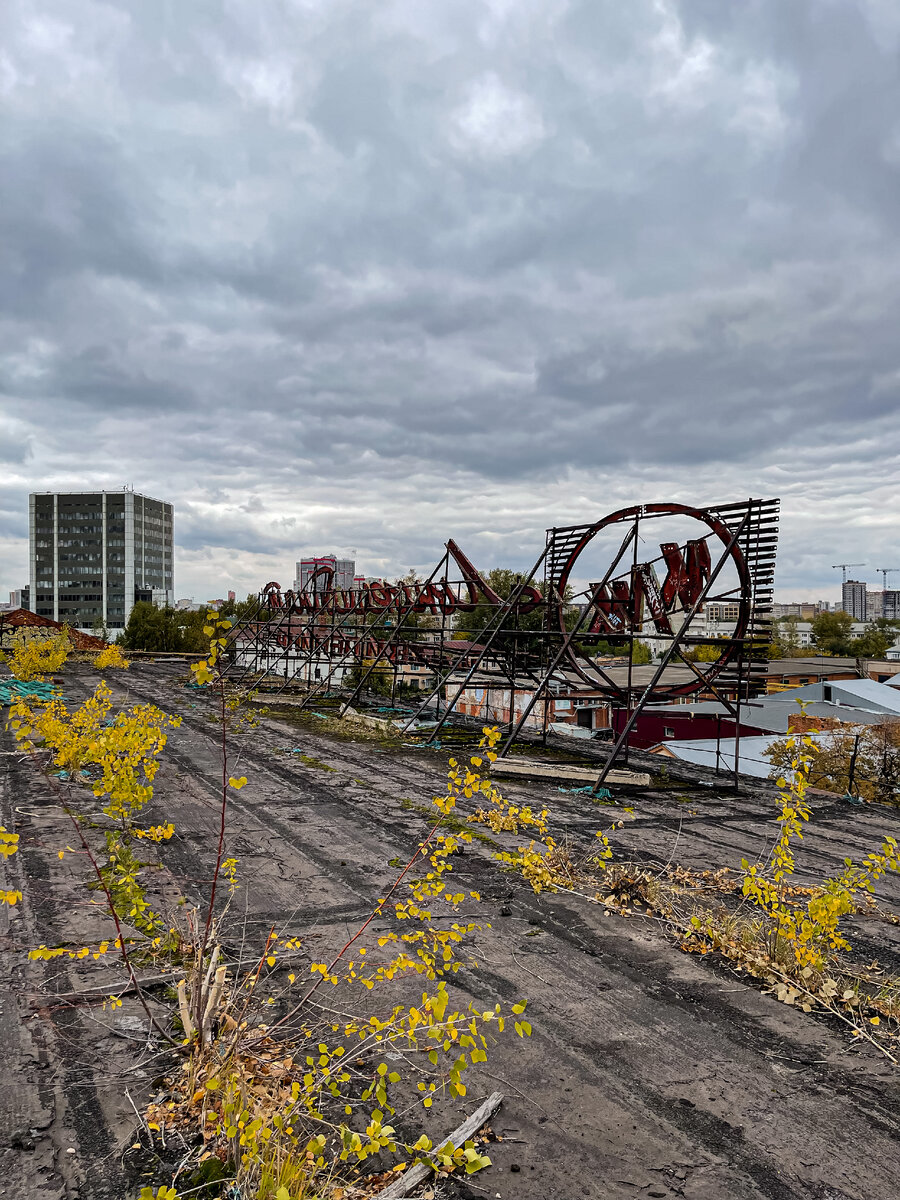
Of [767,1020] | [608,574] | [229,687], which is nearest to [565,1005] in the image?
[767,1020]

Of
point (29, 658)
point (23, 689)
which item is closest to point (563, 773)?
point (23, 689)

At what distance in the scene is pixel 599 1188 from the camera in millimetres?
3969

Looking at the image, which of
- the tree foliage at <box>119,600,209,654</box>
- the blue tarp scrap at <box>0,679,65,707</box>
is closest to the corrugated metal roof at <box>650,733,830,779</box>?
the blue tarp scrap at <box>0,679,65,707</box>

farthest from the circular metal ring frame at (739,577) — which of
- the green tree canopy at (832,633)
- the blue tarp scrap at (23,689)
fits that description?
the green tree canopy at (832,633)

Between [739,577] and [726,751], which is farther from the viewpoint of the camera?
[726,751]

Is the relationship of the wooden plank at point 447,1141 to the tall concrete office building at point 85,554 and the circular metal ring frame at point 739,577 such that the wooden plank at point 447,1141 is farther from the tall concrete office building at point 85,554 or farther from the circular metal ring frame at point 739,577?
the tall concrete office building at point 85,554

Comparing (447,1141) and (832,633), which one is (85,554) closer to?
(832,633)

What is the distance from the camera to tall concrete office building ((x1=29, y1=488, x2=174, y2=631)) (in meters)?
101

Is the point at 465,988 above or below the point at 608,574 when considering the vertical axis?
below

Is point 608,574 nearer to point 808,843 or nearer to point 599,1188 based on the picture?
point 808,843

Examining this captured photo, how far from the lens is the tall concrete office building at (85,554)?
101 metres

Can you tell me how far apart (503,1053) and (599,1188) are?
54.1 inches

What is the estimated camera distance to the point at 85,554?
10125 centimetres

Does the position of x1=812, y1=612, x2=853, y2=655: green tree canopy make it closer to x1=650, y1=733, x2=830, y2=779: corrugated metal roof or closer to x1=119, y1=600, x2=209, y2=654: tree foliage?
x1=119, y1=600, x2=209, y2=654: tree foliage
